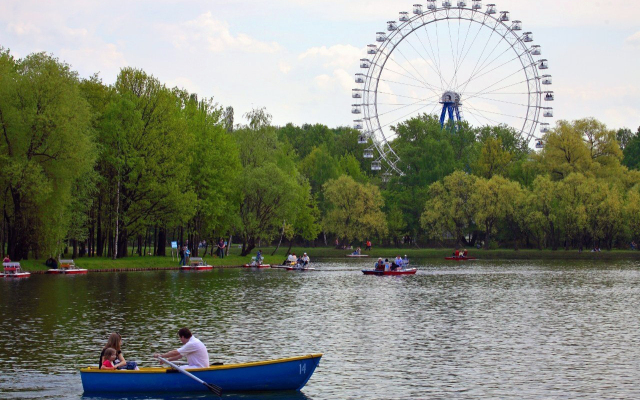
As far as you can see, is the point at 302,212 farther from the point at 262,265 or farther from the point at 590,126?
the point at 590,126

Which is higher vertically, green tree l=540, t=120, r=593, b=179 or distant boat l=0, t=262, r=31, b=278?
green tree l=540, t=120, r=593, b=179

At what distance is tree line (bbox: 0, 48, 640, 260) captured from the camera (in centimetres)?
5709

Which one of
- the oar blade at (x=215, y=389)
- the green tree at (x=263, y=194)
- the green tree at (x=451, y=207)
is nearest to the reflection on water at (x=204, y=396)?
the oar blade at (x=215, y=389)

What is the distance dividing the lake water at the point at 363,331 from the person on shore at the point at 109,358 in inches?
52.2

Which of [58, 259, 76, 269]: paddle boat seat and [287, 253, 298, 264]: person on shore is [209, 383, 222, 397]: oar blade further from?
[287, 253, 298, 264]: person on shore

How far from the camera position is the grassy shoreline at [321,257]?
64.7 metres

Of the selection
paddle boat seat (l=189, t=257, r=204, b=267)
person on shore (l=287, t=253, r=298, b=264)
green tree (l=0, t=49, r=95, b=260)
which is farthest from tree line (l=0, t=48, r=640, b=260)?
person on shore (l=287, t=253, r=298, b=264)

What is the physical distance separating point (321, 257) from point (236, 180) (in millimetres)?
30899

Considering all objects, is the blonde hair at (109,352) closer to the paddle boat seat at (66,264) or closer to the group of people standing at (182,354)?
the group of people standing at (182,354)

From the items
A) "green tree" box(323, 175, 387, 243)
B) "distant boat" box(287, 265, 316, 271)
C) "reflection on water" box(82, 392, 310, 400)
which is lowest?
"reflection on water" box(82, 392, 310, 400)

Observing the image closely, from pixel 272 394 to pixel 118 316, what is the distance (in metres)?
15.7

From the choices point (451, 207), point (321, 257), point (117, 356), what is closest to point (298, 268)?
point (321, 257)

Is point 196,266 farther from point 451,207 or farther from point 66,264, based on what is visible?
point 451,207

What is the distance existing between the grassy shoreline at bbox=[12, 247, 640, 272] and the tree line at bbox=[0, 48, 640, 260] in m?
2.00
